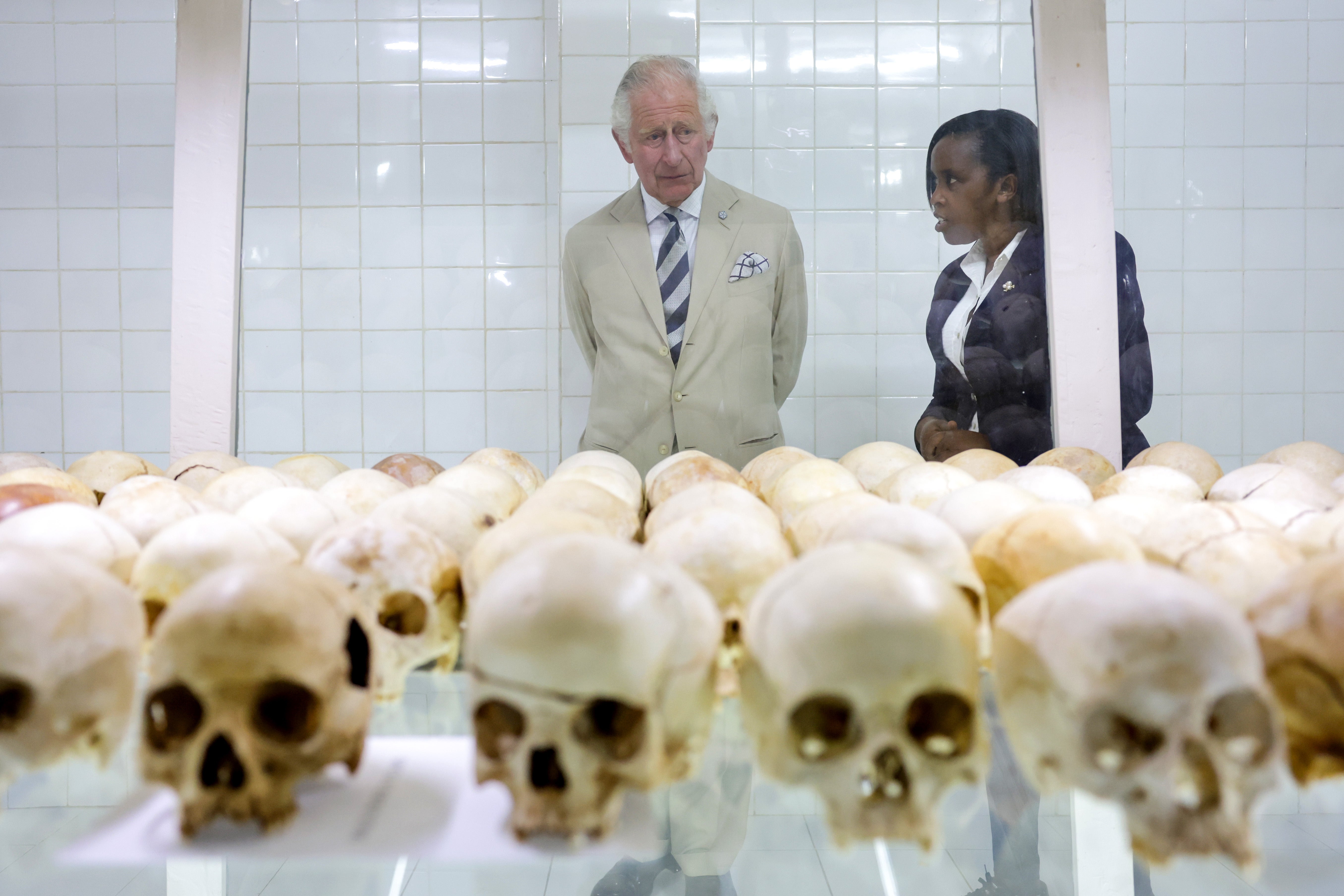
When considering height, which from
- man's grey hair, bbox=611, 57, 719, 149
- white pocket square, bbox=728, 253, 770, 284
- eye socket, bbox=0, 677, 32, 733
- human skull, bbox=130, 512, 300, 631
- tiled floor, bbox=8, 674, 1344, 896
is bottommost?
tiled floor, bbox=8, 674, 1344, 896

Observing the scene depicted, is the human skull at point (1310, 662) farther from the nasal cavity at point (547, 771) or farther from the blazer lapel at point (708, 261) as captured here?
the blazer lapel at point (708, 261)

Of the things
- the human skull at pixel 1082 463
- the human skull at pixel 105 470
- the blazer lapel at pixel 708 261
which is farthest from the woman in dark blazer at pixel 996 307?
the human skull at pixel 105 470

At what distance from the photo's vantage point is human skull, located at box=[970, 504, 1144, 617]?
55 centimetres

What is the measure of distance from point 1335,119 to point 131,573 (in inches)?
95.6

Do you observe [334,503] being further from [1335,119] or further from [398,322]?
[1335,119]

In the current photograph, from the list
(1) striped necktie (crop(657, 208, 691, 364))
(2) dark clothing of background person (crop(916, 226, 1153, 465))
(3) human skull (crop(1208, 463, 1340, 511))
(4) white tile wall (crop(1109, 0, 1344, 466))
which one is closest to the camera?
(3) human skull (crop(1208, 463, 1340, 511))

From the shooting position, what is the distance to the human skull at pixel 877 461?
3.37 feet

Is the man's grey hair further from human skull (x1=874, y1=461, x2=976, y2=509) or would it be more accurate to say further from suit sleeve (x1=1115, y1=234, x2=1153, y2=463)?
human skull (x1=874, y1=461, x2=976, y2=509)

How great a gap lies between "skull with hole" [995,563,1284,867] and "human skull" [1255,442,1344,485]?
0.62m

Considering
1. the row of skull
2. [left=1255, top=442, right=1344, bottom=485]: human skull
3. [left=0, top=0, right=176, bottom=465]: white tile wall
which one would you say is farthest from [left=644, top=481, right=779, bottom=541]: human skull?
[left=0, top=0, right=176, bottom=465]: white tile wall

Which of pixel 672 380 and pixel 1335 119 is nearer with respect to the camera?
pixel 672 380

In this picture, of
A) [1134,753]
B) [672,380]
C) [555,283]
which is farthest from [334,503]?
[555,283]

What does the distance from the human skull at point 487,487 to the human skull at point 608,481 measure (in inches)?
1.4

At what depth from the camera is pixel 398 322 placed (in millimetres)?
1812
